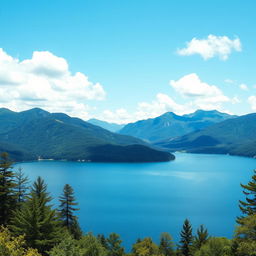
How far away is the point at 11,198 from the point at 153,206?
96828mm

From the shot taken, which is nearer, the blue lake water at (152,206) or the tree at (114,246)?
the tree at (114,246)

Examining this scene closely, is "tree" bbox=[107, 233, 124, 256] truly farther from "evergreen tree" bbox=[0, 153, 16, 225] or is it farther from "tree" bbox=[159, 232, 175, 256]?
"evergreen tree" bbox=[0, 153, 16, 225]

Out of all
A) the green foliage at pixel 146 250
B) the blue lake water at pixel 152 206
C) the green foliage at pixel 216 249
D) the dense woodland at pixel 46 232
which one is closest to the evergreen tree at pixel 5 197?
the dense woodland at pixel 46 232

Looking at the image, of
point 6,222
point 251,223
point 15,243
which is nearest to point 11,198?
point 6,222

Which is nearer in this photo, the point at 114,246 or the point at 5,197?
the point at 5,197

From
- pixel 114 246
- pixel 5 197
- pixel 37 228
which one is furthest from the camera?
pixel 114 246

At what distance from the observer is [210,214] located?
374ft

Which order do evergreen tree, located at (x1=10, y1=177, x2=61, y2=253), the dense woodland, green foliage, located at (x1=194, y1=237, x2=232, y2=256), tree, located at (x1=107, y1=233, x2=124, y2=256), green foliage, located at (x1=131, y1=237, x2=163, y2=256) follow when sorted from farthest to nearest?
tree, located at (x1=107, y1=233, x2=124, y2=256) → green foliage, located at (x1=131, y1=237, x2=163, y2=256) → green foliage, located at (x1=194, y1=237, x2=232, y2=256) → evergreen tree, located at (x1=10, y1=177, x2=61, y2=253) → the dense woodland

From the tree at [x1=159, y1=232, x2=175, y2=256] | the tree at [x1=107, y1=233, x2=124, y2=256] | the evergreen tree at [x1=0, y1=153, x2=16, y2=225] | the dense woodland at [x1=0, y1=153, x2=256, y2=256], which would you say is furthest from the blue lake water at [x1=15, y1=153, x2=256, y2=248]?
the evergreen tree at [x1=0, y1=153, x2=16, y2=225]

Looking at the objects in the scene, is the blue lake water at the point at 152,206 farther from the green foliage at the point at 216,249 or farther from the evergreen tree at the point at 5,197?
the evergreen tree at the point at 5,197

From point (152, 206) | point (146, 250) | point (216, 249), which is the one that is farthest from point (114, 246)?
point (152, 206)

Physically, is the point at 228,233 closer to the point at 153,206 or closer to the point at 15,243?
the point at 153,206

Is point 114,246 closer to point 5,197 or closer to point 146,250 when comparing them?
point 146,250

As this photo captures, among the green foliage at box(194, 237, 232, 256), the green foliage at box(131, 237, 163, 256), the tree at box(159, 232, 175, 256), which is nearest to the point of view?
the green foliage at box(194, 237, 232, 256)
